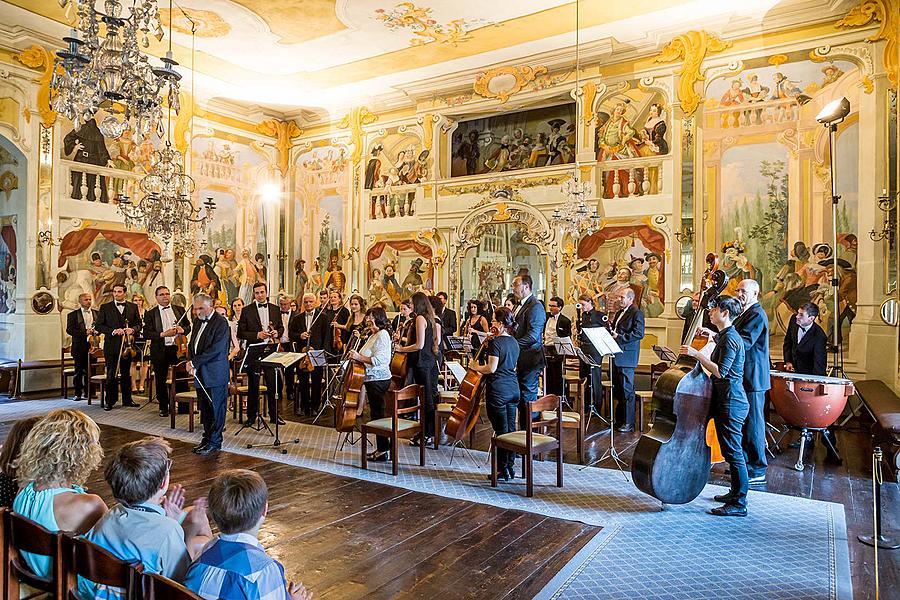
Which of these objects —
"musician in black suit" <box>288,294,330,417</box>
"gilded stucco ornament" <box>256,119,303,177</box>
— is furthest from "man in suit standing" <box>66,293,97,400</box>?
"gilded stucco ornament" <box>256,119,303,177</box>

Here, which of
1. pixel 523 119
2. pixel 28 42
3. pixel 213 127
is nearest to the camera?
pixel 28 42

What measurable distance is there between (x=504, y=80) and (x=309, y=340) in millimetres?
6145

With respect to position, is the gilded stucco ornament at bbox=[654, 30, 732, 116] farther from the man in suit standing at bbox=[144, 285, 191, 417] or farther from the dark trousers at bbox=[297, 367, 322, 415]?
the man in suit standing at bbox=[144, 285, 191, 417]

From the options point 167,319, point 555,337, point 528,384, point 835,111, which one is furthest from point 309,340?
point 835,111

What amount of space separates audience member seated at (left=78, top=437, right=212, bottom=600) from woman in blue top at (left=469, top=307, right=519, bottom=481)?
349 centimetres

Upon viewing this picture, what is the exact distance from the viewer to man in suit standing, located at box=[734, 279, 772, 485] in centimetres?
509

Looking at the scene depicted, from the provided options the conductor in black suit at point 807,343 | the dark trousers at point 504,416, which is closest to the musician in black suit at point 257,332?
the dark trousers at point 504,416

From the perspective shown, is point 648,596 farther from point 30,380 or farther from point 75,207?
point 75,207

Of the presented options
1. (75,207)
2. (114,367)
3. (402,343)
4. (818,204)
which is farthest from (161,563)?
(75,207)

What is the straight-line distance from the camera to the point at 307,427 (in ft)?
25.9

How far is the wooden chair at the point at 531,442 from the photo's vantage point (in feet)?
16.5

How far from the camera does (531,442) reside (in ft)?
16.4

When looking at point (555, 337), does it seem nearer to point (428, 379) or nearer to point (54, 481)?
point (428, 379)

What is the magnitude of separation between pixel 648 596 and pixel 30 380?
10.4 m
